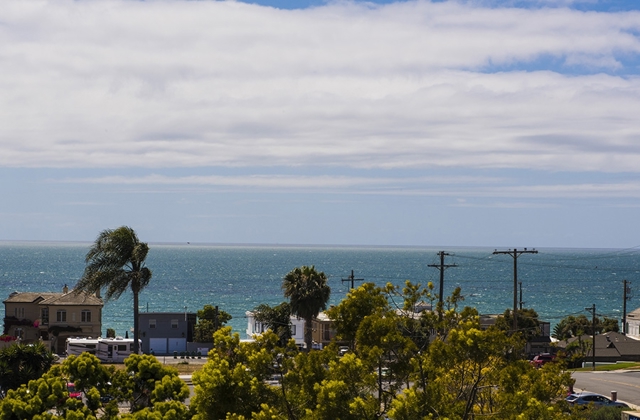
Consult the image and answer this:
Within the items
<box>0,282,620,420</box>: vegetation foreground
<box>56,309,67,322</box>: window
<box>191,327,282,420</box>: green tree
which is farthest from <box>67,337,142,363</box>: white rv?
<box>191,327,282,420</box>: green tree

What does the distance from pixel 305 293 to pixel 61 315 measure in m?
23.7

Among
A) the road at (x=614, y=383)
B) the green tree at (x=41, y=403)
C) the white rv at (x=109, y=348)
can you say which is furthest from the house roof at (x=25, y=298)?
the green tree at (x=41, y=403)

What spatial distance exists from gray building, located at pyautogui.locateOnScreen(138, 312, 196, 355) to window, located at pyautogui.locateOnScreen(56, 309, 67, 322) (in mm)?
6534

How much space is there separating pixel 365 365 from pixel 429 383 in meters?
1.46

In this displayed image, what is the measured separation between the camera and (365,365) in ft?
65.5

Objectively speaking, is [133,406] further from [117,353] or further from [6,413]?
[117,353]

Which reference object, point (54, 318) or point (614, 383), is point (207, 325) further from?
point (614, 383)

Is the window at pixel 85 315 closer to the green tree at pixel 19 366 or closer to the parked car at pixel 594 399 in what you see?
the green tree at pixel 19 366

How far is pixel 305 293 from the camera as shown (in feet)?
210

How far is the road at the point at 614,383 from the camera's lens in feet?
173

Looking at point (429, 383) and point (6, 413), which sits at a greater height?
point (429, 383)

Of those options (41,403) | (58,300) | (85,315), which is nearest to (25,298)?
(58,300)

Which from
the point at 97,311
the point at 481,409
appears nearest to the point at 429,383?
the point at 481,409

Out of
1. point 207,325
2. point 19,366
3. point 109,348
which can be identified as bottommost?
point 109,348
